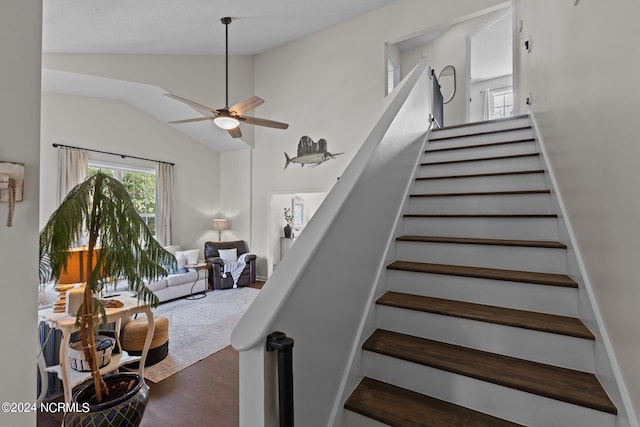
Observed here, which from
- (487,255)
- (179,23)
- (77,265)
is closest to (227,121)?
(179,23)

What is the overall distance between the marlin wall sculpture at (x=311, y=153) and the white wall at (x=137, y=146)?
2233mm

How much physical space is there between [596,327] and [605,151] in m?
0.69

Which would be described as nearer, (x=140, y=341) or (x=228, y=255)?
(x=140, y=341)

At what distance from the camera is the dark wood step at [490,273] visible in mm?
1374

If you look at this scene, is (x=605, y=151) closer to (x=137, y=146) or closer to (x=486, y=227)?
→ (x=486, y=227)

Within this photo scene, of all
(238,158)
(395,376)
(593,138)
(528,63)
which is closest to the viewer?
(593,138)

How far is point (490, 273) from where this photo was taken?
1.52 m

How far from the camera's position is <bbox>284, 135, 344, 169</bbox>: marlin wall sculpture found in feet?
18.2

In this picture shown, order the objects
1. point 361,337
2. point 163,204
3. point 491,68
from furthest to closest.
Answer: point 491,68 < point 163,204 < point 361,337

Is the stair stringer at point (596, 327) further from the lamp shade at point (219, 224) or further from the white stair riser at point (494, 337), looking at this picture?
the lamp shade at point (219, 224)

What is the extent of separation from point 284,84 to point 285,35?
905mm

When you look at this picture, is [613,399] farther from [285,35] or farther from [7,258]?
[285,35]

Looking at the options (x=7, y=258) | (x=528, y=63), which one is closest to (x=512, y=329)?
(x=7, y=258)

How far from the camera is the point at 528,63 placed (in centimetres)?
294
